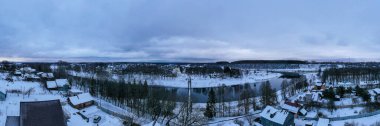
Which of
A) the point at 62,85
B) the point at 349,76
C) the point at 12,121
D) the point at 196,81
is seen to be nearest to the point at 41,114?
the point at 12,121

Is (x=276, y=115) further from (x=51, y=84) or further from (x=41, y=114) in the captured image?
(x=51, y=84)

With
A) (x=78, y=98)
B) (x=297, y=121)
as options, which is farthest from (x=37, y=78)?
(x=297, y=121)

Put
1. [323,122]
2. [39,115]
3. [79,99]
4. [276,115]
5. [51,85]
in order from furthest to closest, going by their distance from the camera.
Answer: [51,85] → [79,99] → [276,115] → [323,122] → [39,115]

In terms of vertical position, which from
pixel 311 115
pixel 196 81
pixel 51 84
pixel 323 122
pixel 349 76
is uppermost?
pixel 51 84

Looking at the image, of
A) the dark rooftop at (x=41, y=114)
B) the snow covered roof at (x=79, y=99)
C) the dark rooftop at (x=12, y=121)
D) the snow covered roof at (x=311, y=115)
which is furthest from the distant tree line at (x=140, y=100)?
the snow covered roof at (x=311, y=115)

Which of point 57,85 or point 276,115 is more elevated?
point 57,85

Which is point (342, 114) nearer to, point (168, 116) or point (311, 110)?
point (311, 110)

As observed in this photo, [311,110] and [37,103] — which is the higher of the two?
[37,103]

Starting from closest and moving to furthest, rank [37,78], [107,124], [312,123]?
[107,124] < [312,123] < [37,78]
